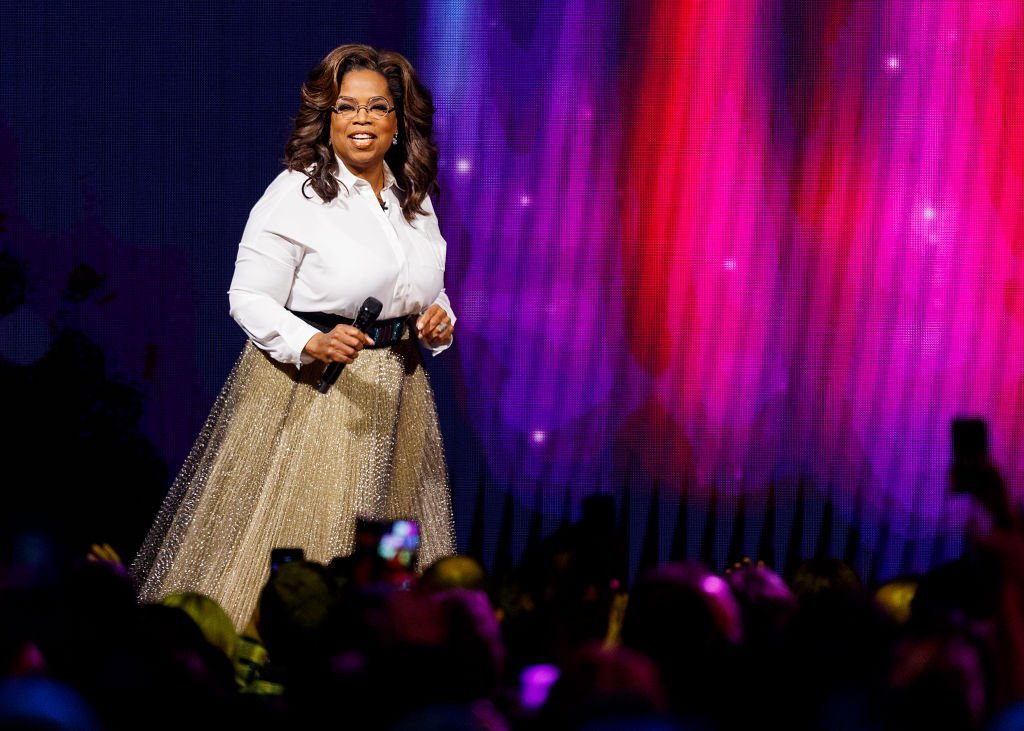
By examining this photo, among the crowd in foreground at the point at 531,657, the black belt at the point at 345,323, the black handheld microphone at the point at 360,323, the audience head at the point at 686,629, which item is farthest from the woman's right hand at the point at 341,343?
the audience head at the point at 686,629

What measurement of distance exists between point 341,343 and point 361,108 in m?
0.56

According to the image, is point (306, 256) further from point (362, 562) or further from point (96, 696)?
point (96, 696)

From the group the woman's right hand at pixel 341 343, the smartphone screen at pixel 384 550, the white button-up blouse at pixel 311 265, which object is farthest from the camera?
the white button-up blouse at pixel 311 265

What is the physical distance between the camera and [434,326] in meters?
3.36

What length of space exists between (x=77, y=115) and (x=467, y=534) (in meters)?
1.60

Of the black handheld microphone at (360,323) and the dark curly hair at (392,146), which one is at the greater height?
the dark curly hair at (392,146)

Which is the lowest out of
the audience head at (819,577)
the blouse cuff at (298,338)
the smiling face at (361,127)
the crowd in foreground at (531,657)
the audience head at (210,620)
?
the audience head at (210,620)

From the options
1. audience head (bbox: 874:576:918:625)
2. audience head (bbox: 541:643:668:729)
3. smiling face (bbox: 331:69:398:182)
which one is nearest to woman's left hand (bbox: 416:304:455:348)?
smiling face (bbox: 331:69:398:182)

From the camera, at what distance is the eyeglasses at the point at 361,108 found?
11.2ft

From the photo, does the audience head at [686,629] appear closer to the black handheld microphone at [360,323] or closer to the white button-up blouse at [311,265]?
the black handheld microphone at [360,323]

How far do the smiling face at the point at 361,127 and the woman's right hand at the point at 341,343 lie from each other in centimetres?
45

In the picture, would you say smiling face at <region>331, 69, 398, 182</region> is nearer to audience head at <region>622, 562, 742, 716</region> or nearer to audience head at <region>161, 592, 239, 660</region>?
audience head at <region>161, 592, 239, 660</region>

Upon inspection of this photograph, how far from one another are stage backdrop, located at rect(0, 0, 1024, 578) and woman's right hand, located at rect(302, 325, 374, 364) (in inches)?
56.2

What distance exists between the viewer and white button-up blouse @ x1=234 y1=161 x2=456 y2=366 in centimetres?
326
